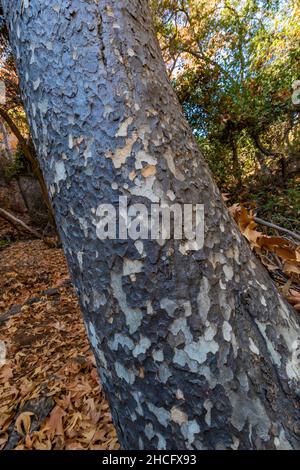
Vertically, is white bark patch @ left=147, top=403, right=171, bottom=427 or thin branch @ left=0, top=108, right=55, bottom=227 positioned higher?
thin branch @ left=0, top=108, right=55, bottom=227

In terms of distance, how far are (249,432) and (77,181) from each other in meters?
0.68

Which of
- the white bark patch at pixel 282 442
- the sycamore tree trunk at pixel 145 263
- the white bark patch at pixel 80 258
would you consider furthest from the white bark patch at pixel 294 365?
the white bark patch at pixel 80 258

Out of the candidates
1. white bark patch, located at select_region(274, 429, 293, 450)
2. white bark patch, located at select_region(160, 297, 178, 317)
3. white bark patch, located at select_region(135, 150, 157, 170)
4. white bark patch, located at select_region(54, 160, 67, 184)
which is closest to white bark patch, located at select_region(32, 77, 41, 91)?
white bark patch, located at select_region(54, 160, 67, 184)

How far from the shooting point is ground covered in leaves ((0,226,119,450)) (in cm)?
133

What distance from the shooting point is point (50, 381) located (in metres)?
1.68

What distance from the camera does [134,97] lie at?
A: 0.67 m

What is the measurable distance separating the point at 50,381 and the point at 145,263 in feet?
4.90

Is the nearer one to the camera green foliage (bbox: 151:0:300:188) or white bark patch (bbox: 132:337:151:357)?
white bark patch (bbox: 132:337:151:357)

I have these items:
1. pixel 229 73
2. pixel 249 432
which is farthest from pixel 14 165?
pixel 249 432

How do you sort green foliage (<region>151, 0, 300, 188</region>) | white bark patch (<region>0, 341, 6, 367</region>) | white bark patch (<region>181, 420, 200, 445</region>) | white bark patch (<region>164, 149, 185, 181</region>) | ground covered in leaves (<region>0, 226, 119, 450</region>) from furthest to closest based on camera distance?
1. green foliage (<region>151, 0, 300, 188</region>)
2. white bark patch (<region>0, 341, 6, 367</region>)
3. ground covered in leaves (<region>0, 226, 119, 450</region>)
4. white bark patch (<region>164, 149, 185, 181</region>)
5. white bark patch (<region>181, 420, 200, 445</region>)

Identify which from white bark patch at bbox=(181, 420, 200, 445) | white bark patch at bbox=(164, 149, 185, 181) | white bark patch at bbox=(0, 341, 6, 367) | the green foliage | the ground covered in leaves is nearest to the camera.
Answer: white bark patch at bbox=(181, 420, 200, 445)

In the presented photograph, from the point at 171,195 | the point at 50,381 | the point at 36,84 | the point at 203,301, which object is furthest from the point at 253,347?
the point at 50,381

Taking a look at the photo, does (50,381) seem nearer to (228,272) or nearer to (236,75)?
(228,272)

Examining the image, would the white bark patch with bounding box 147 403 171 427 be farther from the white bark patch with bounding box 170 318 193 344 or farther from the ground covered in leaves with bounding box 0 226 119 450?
the ground covered in leaves with bounding box 0 226 119 450
